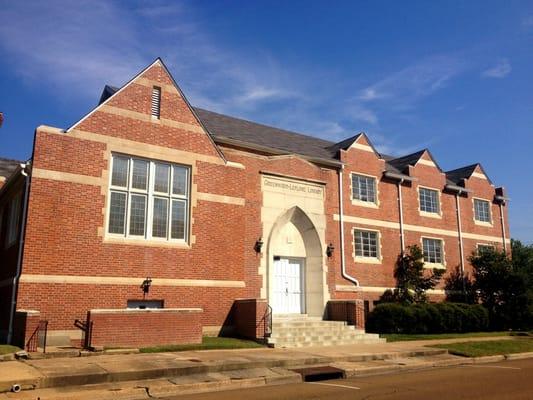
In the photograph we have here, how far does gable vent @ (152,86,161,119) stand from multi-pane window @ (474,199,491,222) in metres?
21.7

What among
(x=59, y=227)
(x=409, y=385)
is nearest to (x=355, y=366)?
(x=409, y=385)

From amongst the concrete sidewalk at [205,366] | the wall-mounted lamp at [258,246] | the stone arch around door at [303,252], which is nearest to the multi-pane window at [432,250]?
the stone arch around door at [303,252]

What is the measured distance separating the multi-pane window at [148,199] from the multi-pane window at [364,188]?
10364mm

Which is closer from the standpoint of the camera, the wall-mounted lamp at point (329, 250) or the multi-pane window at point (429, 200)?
the wall-mounted lamp at point (329, 250)

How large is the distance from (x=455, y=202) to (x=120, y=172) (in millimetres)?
20931

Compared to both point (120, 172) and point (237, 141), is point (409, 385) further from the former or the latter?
point (237, 141)

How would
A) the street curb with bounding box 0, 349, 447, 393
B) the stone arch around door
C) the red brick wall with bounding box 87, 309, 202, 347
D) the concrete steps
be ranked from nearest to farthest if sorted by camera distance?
the street curb with bounding box 0, 349, 447, 393 → the red brick wall with bounding box 87, 309, 202, 347 → the concrete steps → the stone arch around door

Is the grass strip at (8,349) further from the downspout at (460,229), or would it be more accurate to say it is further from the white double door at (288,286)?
the downspout at (460,229)

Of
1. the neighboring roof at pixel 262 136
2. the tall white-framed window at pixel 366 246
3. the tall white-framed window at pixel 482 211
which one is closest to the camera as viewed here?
the neighboring roof at pixel 262 136

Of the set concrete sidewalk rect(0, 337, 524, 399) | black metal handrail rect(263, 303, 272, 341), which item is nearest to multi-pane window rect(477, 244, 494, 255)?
concrete sidewalk rect(0, 337, 524, 399)

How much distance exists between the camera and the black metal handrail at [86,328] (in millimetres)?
14656

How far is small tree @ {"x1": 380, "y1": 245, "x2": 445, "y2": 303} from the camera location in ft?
84.9

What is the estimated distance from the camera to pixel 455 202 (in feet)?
101

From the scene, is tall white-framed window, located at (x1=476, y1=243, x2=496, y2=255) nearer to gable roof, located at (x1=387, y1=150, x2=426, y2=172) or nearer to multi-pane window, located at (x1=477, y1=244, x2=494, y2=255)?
multi-pane window, located at (x1=477, y1=244, x2=494, y2=255)
